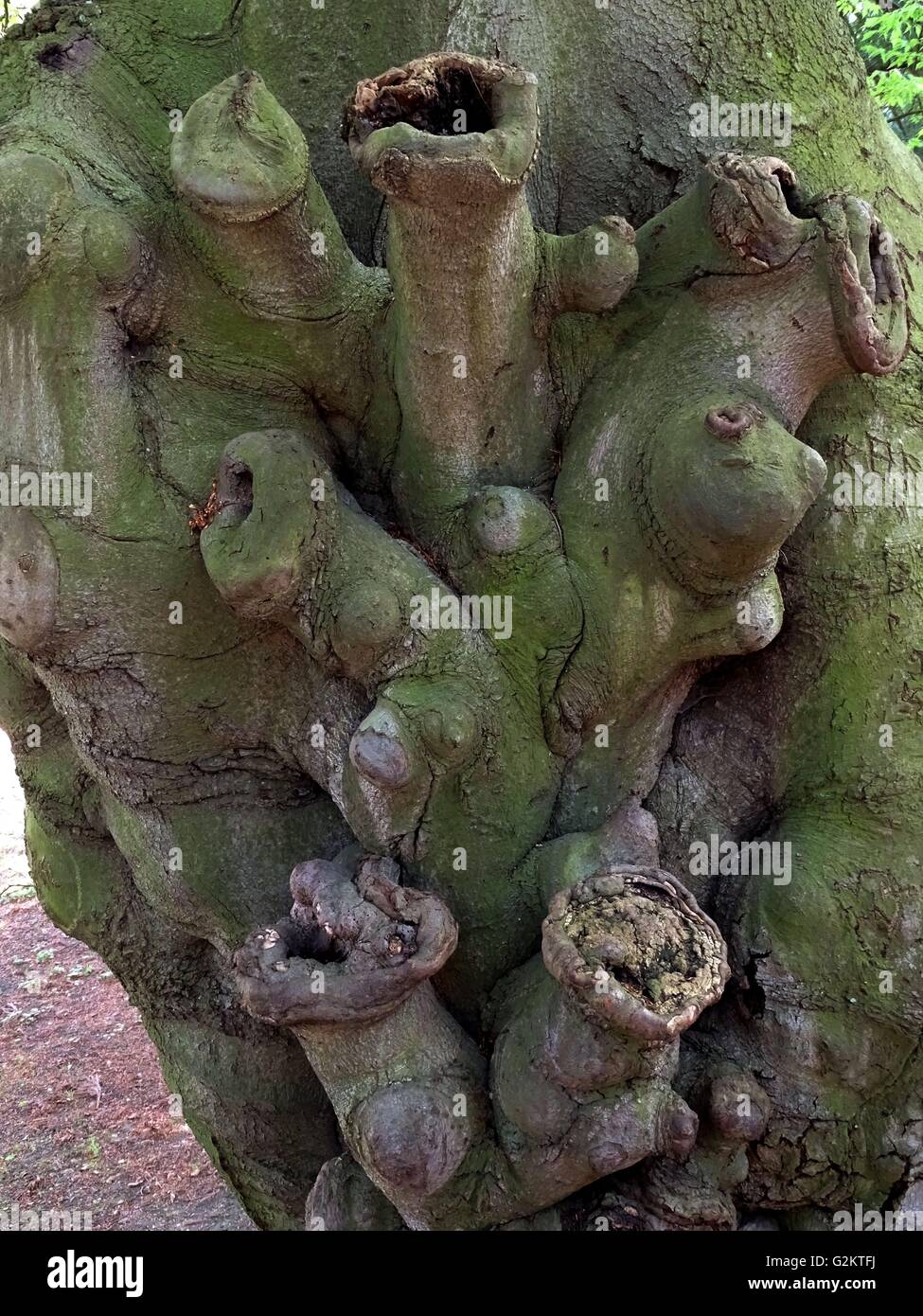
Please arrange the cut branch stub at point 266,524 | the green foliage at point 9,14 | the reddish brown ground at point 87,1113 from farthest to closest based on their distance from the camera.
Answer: the reddish brown ground at point 87,1113
the green foliage at point 9,14
the cut branch stub at point 266,524

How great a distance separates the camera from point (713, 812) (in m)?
2.66

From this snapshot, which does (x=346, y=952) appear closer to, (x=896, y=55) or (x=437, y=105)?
(x=437, y=105)

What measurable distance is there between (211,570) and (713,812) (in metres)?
1.29

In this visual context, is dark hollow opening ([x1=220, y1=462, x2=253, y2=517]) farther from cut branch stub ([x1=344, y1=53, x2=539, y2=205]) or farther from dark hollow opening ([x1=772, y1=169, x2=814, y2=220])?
dark hollow opening ([x1=772, y1=169, x2=814, y2=220])

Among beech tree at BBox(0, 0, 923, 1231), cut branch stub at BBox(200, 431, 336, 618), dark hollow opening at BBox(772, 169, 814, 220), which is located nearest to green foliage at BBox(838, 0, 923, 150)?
beech tree at BBox(0, 0, 923, 1231)

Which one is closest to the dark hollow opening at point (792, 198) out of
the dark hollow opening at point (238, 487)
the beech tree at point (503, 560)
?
the beech tree at point (503, 560)

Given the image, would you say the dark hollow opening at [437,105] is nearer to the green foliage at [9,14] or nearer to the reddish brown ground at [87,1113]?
the green foliage at [9,14]

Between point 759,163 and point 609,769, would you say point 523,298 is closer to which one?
point 759,163

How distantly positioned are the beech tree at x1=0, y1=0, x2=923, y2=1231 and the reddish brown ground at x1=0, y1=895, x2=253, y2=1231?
2.88m

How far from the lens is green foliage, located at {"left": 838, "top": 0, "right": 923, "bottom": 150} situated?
623 cm

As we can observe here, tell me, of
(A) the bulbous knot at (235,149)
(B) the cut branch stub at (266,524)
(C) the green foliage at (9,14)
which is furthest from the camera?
(C) the green foliage at (9,14)

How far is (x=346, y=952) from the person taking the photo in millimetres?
2211

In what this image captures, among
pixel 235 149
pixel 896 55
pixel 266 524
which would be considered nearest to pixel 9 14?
pixel 235 149

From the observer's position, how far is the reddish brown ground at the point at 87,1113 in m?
4.94
